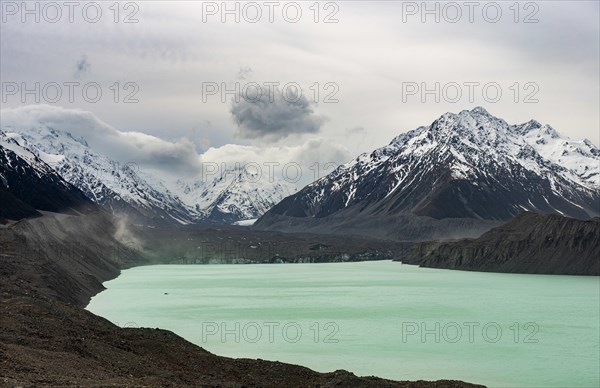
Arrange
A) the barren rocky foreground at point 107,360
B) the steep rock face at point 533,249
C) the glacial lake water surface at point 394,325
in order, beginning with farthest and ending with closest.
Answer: the steep rock face at point 533,249
the glacial lake water surface at point 394,325
the barren rocky foreground at point 107,360

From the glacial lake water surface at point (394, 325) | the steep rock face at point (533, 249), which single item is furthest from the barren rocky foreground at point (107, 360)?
the steep rock face at point (533, 249)

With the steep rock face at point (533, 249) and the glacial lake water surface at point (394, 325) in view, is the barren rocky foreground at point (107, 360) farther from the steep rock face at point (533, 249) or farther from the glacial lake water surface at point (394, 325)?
the steep rock face at point (533, 249)

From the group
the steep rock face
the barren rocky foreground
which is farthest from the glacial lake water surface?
the steep rock face

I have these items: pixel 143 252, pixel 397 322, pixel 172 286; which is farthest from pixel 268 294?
pixel 143 252

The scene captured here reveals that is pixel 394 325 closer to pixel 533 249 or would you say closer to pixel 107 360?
pixel 107 360

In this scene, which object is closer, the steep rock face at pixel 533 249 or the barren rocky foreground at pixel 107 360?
the barren rocky foreground at pixel 107 360

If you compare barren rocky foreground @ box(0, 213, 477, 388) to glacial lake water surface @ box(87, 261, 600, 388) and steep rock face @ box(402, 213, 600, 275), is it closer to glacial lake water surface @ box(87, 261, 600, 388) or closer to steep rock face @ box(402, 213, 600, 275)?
glacial lake water surface @ box(87, 261, 600, 388)

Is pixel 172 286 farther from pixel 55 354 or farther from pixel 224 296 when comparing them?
pixel 55 354
